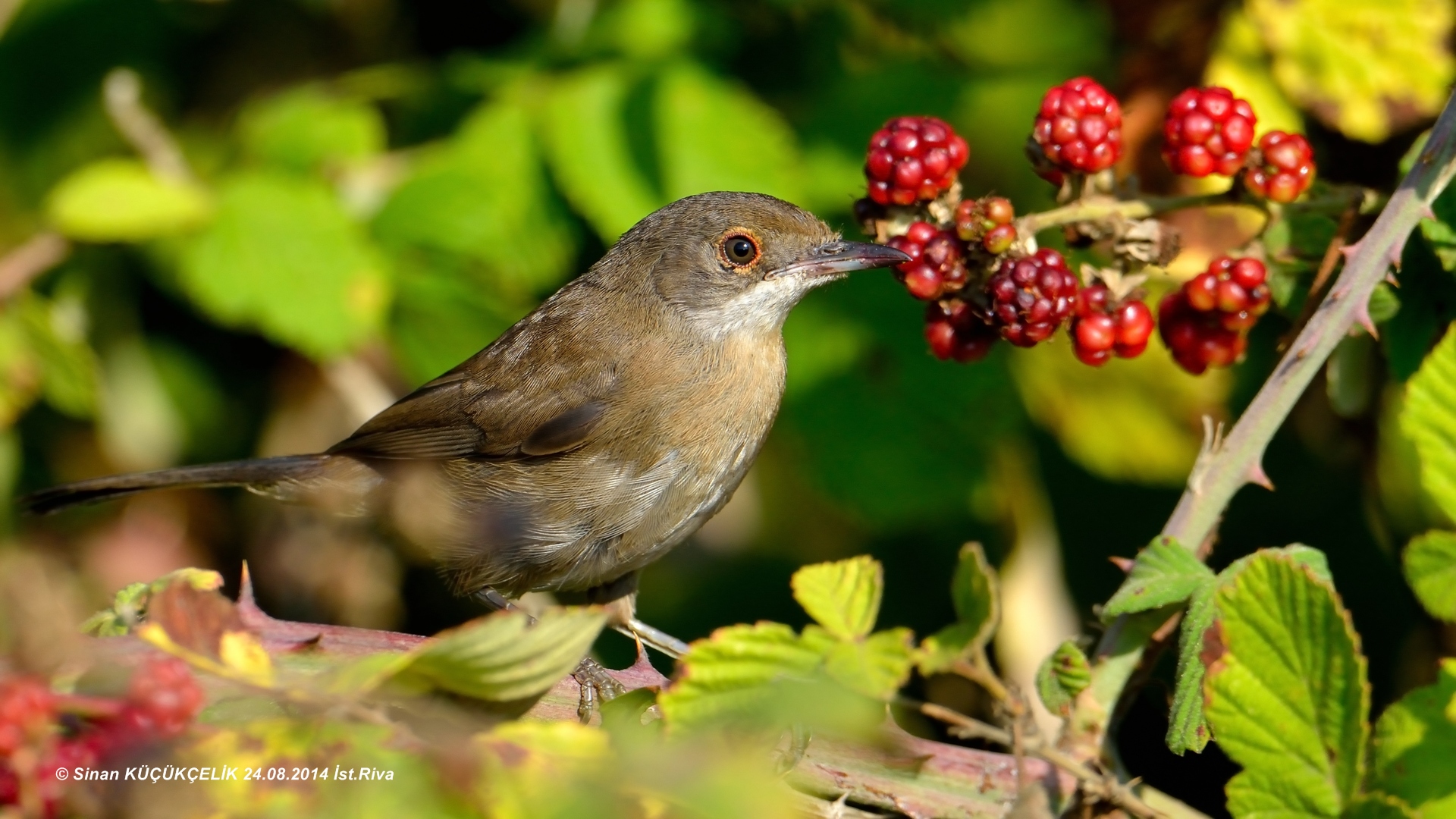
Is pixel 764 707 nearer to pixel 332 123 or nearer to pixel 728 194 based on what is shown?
pixel 728 194

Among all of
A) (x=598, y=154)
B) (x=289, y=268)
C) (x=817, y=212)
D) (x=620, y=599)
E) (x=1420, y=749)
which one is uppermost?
(x=598, y=154)

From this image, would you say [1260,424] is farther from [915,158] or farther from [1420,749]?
[915,158]

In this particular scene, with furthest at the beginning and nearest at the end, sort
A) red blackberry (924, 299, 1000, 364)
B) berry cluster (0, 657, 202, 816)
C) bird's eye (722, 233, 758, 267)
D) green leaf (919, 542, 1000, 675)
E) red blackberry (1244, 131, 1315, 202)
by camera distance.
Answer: bird's eye (722, 233, 758, 267) < red blackberry (924, 299, 1000, 364) < red blackberry (1244, 131, 1315, 202) < green leaf (919, 542, 1000, 675) < berry cluster (0, 657, 202, 816)

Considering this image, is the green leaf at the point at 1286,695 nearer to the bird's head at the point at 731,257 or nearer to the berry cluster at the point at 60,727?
the berry cluster at the point at 60,727

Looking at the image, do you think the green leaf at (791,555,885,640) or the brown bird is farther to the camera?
the brown bird

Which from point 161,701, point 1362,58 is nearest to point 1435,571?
point 161,701

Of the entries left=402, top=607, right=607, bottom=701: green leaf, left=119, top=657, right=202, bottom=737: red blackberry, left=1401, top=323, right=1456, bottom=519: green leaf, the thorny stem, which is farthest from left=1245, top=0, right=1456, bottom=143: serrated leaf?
left=119, top=657, right=202, bottom=737: red blackberry

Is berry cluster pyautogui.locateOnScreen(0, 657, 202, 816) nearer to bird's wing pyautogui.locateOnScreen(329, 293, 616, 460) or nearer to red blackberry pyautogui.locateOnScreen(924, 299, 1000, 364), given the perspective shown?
red blackberry pyautogui.locateOnScreen(924, 299, 1000, 364)

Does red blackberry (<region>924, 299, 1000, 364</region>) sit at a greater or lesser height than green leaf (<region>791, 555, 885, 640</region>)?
greater
